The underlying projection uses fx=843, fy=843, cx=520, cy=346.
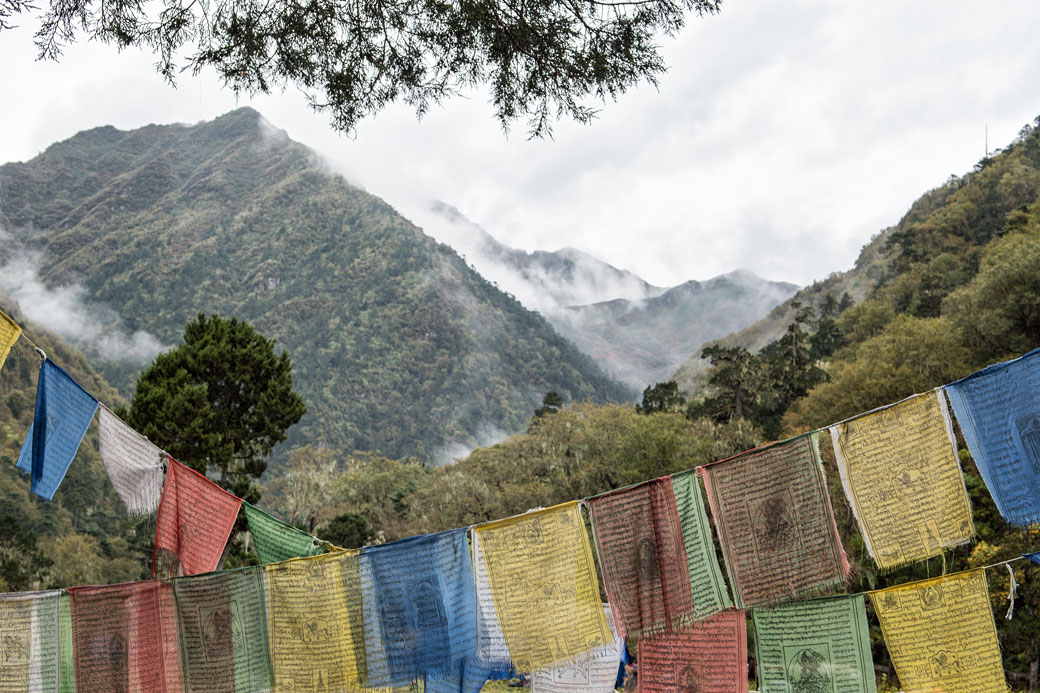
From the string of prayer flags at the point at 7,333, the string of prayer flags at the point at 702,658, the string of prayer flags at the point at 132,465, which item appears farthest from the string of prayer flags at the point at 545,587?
the string of prayer flags at the point at 7,333

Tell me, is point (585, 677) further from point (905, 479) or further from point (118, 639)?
point (118, 639)

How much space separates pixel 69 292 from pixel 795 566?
127 metres

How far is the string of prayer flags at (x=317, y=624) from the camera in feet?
18.2

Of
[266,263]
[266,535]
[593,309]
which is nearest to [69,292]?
[266,263]

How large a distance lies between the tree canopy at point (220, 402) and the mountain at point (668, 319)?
128290mm

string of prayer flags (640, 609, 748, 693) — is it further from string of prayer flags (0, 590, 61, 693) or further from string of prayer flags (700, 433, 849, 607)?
string of prayer flags (0, 590, 61, 693)

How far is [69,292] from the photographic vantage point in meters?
115

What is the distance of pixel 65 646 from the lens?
5945mm

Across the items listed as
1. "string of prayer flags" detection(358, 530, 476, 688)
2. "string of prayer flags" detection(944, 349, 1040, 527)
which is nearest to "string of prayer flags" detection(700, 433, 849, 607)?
"string of prayer flags" detection(944, 349, 1040, 527)

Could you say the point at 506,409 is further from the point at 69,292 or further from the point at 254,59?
the point at 254,59

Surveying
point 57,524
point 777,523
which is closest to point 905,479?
point 777,523

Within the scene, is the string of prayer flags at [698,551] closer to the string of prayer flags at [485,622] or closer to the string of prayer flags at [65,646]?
the string of prayer flags at [485,622]

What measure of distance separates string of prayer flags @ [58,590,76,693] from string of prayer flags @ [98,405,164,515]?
2.82 feet

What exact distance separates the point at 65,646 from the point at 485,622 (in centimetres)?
305
